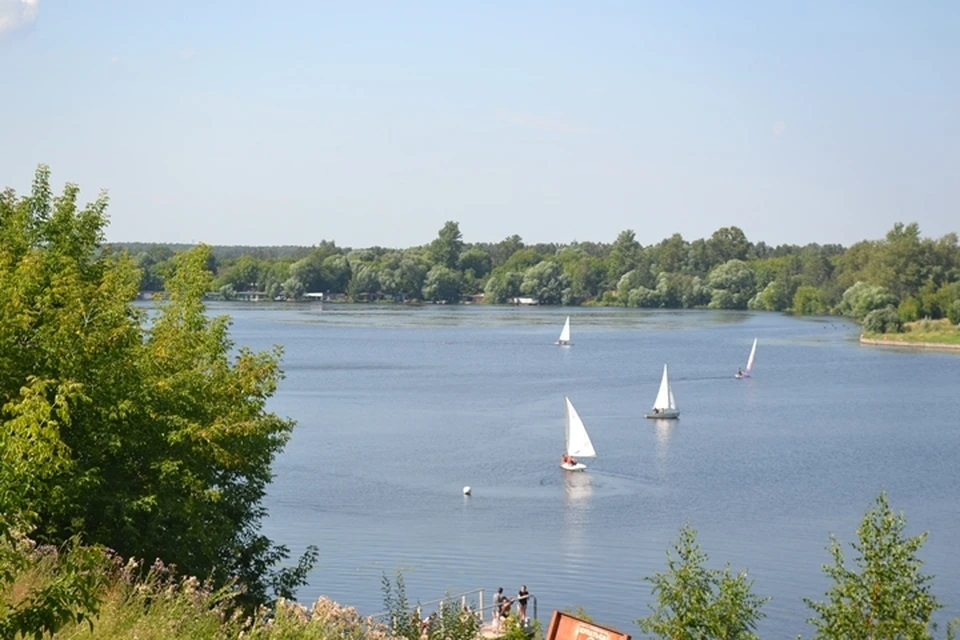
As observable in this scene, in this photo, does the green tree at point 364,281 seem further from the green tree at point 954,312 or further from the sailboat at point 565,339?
the green tree at point 954,312

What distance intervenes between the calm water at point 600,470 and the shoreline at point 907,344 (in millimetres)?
10765

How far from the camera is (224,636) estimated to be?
8531 mm

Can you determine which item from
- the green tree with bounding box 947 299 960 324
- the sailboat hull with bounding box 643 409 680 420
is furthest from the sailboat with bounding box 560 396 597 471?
the green tree with bounding box 947 299 960 324

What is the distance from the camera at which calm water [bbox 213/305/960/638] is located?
101 feet

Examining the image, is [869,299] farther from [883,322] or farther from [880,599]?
[880,599]

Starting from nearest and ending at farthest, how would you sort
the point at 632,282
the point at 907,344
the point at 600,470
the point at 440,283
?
the point at 600,470 < the point at 907,344 < the point at 632,282 < the point at 440,283

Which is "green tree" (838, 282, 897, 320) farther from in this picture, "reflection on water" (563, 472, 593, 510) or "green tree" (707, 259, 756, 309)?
"reflection on water" (563, 472, 593, 510)

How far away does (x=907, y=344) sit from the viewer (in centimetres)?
11262

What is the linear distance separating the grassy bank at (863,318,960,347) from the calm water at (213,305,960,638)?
12732 mm

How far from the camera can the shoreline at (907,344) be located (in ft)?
361

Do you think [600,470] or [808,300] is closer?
[600,470]

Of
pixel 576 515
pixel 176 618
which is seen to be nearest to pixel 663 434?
pixel 576 515

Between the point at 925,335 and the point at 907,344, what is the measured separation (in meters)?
2.26

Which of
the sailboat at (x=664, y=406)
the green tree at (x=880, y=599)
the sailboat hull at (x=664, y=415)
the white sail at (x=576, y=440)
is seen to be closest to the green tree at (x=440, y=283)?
the sailboat at (x=664, y=406)
